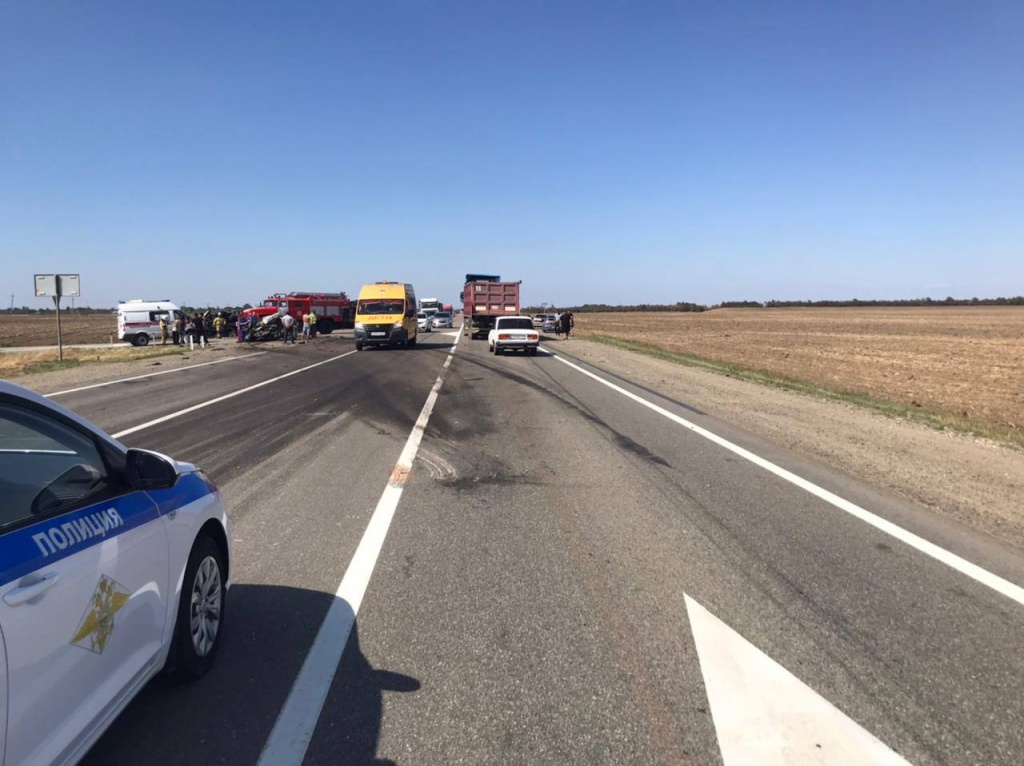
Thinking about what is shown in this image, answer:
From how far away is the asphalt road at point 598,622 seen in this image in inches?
122

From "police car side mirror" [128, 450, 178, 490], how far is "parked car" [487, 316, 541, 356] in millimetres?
24991

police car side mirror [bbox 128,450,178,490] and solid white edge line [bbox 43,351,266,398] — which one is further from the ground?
police car side mirror [bbox 128,450,178,490]

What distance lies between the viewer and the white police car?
86.3 inches

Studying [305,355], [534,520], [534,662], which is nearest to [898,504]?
[534,520]

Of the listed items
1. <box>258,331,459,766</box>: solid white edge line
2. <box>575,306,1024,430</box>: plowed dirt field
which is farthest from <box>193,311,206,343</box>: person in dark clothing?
<box>258,331,459,766</box>: solid white edge line

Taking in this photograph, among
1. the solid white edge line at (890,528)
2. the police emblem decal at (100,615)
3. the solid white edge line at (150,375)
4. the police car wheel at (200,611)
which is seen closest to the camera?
the police emblem decal at (100,615)

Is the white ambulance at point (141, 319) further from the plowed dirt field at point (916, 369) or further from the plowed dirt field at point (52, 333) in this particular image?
the plowed dirt field at point (916, 369)

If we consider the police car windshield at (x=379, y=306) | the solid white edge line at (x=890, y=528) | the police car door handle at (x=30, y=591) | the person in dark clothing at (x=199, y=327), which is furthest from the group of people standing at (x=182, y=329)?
the police car door handle at (x=30, y=591)

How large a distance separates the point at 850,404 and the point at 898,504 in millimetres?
8504

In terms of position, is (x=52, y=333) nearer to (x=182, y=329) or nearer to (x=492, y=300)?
(x=182, y=329)

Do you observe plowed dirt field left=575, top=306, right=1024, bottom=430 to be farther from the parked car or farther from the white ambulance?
the white ambulance

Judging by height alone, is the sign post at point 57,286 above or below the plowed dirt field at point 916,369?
above

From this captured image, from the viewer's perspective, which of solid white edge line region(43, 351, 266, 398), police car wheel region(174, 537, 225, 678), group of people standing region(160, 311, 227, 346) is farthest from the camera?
group of people standing region(160, 311, 227, 346)

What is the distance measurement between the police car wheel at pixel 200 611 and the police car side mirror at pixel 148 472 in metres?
0.54
